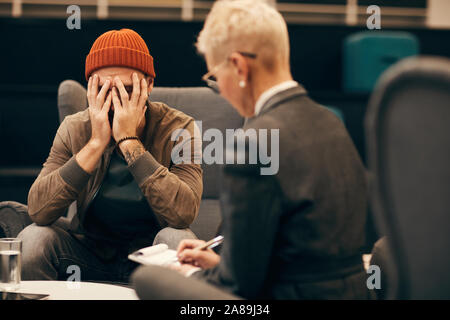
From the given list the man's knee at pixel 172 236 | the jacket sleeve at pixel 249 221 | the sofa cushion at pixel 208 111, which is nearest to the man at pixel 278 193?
the jacket sleeve at pixel 249 221

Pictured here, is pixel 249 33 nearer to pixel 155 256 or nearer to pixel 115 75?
pixel 155 256

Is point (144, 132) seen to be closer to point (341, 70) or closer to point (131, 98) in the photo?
point (131, 98)

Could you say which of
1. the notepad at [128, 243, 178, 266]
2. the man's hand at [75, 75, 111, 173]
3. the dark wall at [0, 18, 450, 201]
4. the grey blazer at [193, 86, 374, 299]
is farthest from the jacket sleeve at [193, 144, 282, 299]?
the dark wall at [0, 18, 450, 201]

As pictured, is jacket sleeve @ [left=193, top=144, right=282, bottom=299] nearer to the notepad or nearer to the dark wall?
the notepad

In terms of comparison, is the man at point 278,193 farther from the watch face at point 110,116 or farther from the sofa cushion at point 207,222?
the sofa cushion at point 207,222

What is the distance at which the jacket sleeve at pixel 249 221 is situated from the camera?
0.92 meters

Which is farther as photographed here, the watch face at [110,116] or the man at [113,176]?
the watch face at [110,116]

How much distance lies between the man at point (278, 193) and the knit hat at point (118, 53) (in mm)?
668

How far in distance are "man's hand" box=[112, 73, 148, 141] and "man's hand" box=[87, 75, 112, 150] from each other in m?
0.02

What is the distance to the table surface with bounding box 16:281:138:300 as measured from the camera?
1304 millimetres

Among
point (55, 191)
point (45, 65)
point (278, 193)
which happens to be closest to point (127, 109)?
point (55, 191)

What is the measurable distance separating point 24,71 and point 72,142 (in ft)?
5.40

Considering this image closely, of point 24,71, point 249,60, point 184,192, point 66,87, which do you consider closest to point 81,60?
point 24,71
